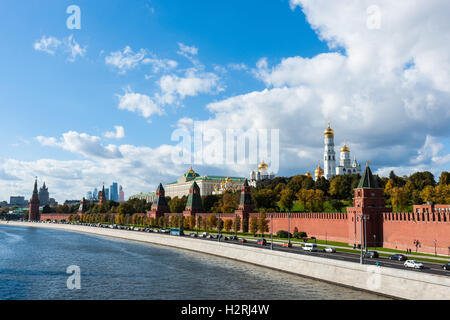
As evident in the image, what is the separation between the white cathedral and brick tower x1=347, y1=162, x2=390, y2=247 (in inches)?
3384

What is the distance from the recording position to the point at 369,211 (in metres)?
49.2

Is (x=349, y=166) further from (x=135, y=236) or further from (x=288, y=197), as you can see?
(x=135, y=236)

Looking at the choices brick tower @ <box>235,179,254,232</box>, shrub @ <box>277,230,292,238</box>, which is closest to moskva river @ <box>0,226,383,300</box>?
shrub @ <box>277,230,292,238</box>

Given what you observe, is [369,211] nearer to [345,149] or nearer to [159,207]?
[159,207]

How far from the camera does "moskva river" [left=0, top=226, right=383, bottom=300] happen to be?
27469 millimetres

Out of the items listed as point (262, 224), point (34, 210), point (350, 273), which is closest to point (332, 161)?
point (262, 224)

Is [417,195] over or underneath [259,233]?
over

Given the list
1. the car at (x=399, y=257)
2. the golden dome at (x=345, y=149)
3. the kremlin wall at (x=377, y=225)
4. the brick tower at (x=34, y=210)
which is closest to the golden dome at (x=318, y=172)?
the golden dome at (x=345, y=149)

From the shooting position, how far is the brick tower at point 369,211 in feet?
159

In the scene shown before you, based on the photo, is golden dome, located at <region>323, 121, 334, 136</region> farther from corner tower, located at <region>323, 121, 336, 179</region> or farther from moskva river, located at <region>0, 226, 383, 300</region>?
moskva river, located at <region>0, 226, 383, 300</region>

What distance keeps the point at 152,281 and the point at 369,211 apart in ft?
94.3
